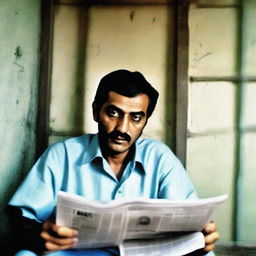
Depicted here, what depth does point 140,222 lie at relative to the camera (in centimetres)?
140

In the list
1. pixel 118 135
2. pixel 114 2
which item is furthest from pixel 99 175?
pixel 114 2

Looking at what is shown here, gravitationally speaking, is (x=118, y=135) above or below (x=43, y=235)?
above

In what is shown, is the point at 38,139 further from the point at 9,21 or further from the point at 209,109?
the point at 209,109

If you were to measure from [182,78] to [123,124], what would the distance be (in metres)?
0.65

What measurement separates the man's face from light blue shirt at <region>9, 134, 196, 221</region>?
88 mm

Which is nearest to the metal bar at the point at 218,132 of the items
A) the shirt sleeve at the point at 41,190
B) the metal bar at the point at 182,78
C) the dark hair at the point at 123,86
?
the metal bar at the point at 182,78

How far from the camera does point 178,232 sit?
59.5 inches

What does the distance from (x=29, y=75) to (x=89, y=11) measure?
0.56 m

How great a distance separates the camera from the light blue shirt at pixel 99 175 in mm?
1751

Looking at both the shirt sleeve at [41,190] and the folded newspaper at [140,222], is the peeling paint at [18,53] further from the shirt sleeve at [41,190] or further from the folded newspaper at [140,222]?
the folded newspaper at [140,222]

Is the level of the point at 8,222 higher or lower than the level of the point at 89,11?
lower

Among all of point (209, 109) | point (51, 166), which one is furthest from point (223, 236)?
point (51, 166)

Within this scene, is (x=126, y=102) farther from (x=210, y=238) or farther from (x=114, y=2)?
(x=114, y=2)

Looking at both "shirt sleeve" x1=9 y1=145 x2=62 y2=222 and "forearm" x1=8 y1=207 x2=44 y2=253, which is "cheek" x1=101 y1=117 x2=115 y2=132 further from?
"forearm" x1=8 y1=207 x2=44 y2=253
